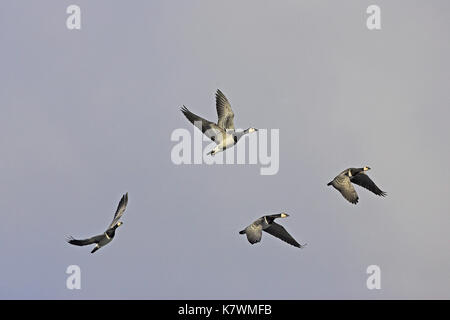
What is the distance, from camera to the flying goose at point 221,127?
103 ft

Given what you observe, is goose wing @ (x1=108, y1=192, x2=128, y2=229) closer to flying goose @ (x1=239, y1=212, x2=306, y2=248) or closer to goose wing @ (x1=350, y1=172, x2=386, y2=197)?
flying goose @ (x1=239, y1=212, x2=306, y2=248)

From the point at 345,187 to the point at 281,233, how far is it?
2.73 meters

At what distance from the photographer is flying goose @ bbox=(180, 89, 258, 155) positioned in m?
31.3

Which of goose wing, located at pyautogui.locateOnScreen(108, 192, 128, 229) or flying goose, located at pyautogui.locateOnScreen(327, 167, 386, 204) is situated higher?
flying goose, located at pyautogui.locateOnScreen(327, 167, 386, 204)

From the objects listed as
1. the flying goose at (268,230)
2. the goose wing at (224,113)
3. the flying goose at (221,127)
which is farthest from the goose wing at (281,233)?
the goose wing at (224,113)

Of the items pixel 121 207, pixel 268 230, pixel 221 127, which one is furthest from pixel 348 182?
pixel 121 207

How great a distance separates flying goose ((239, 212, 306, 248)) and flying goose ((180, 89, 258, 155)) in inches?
100

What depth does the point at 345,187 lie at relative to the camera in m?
32.1

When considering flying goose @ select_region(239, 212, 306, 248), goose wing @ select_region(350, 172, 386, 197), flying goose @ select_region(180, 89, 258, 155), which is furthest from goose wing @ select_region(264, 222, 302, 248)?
flying goose @ select_region(180, 89, 258, 155)
